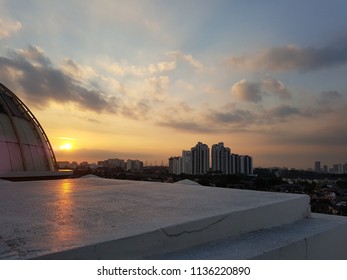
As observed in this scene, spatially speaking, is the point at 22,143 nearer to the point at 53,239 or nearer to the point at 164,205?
the point at 164,205

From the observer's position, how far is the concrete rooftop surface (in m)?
3.19

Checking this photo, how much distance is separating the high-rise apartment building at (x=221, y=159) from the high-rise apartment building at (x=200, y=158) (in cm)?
243

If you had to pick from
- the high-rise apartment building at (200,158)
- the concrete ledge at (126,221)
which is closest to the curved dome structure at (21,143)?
the concrete ledge at (126,221)

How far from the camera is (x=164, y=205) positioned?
5.25m

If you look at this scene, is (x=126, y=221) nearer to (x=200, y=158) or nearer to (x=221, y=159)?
(x=200, y=158)

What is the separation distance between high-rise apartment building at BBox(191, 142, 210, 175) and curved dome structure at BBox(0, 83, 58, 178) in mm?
58515

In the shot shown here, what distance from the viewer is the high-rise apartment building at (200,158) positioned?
71062 mm

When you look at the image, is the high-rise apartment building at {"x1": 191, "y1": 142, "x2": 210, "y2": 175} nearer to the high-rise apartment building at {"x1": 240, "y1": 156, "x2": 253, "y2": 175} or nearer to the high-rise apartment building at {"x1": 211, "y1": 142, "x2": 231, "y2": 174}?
the high-rise apartment building at {"x1": 211, "y1": 142, "x2": 231, "y2": 174}

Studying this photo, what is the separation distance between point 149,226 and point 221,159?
235 feet

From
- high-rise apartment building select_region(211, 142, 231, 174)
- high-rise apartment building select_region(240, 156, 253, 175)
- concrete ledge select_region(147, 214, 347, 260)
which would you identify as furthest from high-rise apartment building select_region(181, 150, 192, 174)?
concrete ledge select_region(147, 214, 347, 260)

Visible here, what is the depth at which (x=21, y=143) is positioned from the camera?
11531 millimetres

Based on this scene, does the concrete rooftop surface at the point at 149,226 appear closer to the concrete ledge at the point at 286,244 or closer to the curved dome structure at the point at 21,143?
the concrete ledge at the point at 286,244

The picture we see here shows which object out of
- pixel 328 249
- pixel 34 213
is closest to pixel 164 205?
pixel 34 213
